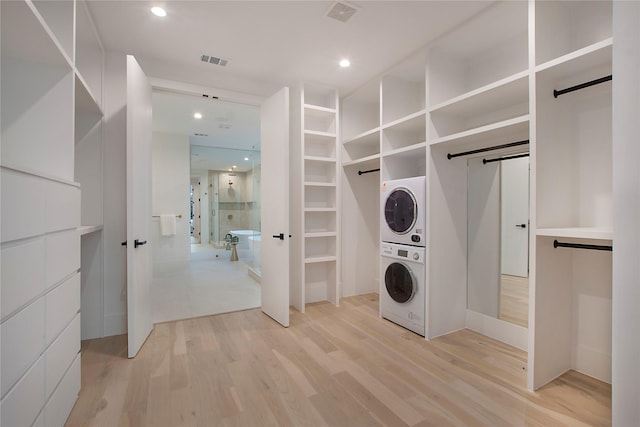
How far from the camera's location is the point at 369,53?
2.74m

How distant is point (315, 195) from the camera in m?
3.60

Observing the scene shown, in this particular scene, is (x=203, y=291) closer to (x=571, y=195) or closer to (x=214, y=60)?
(x=214, y=60)

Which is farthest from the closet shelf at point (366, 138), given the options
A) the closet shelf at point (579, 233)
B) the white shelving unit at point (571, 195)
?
the closet shelf at point (579, 233)

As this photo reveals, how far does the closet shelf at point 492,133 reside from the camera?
1.94 m

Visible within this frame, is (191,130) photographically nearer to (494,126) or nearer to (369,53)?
(369,53)

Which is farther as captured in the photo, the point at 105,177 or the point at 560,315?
the point at 105,177

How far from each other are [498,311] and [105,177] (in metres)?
3.88

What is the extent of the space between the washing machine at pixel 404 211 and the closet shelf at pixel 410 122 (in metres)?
0.58

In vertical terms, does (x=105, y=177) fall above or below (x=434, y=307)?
above

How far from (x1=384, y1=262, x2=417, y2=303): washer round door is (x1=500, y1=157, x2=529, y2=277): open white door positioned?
817mm

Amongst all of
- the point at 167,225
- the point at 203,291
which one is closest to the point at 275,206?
the point at 203,291

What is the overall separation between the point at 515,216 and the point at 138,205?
10.5 ft

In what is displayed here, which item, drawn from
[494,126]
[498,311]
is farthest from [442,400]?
[494,126]

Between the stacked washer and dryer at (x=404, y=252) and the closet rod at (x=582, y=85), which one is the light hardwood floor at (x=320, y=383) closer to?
the stacked washer and dryer at (x=404, y=252)
